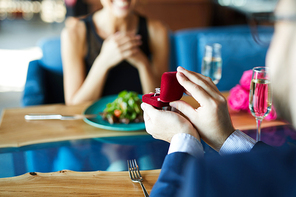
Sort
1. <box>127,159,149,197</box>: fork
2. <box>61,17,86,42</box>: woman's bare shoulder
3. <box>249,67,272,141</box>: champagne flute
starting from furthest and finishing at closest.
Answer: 1. <box>61,17,86,42</box>: woman's bare shoulder
2. <box>249,67,272,141</box>: champagne flute
3. <box>127,159,149,197</box>: fork

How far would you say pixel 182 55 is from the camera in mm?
1944

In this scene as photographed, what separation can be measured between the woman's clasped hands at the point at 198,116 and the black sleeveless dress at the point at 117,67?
1.04 m

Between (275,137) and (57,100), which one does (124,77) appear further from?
(275,137)

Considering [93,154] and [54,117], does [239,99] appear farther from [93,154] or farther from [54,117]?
[54,117]

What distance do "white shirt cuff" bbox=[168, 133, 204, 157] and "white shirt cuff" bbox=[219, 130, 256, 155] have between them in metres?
0.08

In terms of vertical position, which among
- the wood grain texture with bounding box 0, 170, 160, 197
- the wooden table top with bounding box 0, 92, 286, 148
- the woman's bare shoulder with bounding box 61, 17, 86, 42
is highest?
the woman's bare shoulder with bounding box 61, 17, 86, 42

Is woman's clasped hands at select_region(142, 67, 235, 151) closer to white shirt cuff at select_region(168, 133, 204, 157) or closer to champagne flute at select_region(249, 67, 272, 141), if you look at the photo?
white shirt cuff at select_region(168, 133, 204, 157)

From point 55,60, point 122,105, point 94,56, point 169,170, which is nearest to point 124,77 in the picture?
point 94,56

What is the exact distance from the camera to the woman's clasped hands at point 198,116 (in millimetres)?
583

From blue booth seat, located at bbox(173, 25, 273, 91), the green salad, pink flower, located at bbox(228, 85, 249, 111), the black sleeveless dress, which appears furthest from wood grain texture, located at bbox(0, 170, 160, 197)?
blue booth seat, located at bbox(173, 25, 273, 91)

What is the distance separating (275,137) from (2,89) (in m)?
3.53

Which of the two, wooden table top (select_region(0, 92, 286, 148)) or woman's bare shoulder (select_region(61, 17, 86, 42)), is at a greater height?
woman's bare shoulder (select_region(61, 17, 86, 42))

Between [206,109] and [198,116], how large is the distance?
1.1 inches

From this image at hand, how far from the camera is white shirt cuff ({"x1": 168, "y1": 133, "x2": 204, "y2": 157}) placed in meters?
0.54
